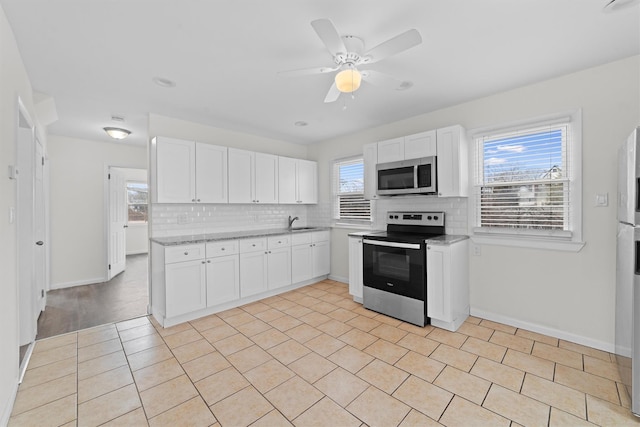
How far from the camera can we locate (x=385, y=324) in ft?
10.3

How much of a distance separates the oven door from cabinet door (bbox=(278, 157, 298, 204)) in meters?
1.67

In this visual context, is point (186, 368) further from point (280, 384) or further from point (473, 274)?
point (473, 274)

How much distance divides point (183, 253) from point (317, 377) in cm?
199

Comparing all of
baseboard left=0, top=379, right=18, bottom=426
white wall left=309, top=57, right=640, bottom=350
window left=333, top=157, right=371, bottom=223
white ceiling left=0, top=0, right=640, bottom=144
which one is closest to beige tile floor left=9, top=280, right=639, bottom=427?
baseboard left=0, top=379, right=18, bottom=426

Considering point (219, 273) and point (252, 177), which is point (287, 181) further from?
point (219, 273)

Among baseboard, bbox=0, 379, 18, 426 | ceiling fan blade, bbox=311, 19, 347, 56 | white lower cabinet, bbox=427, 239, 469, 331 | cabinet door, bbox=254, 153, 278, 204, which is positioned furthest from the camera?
cabinet door, bbox=254, 153, 278, 204

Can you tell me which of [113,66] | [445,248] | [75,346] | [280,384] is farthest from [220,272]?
[445,248]

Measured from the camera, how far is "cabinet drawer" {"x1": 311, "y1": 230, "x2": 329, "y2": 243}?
469cm

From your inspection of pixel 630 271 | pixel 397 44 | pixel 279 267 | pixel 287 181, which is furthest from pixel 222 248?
pixel 630 271

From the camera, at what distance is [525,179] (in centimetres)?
292

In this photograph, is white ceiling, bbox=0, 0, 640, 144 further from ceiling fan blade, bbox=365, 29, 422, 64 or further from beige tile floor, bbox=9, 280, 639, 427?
beige tile floor, bbox=9, 280, 639, 427

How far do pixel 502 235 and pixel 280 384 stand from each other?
2.65m

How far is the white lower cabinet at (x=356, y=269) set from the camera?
3711 mm

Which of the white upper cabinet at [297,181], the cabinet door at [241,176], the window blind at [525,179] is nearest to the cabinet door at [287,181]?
the white upper cabinet at [297,181]
